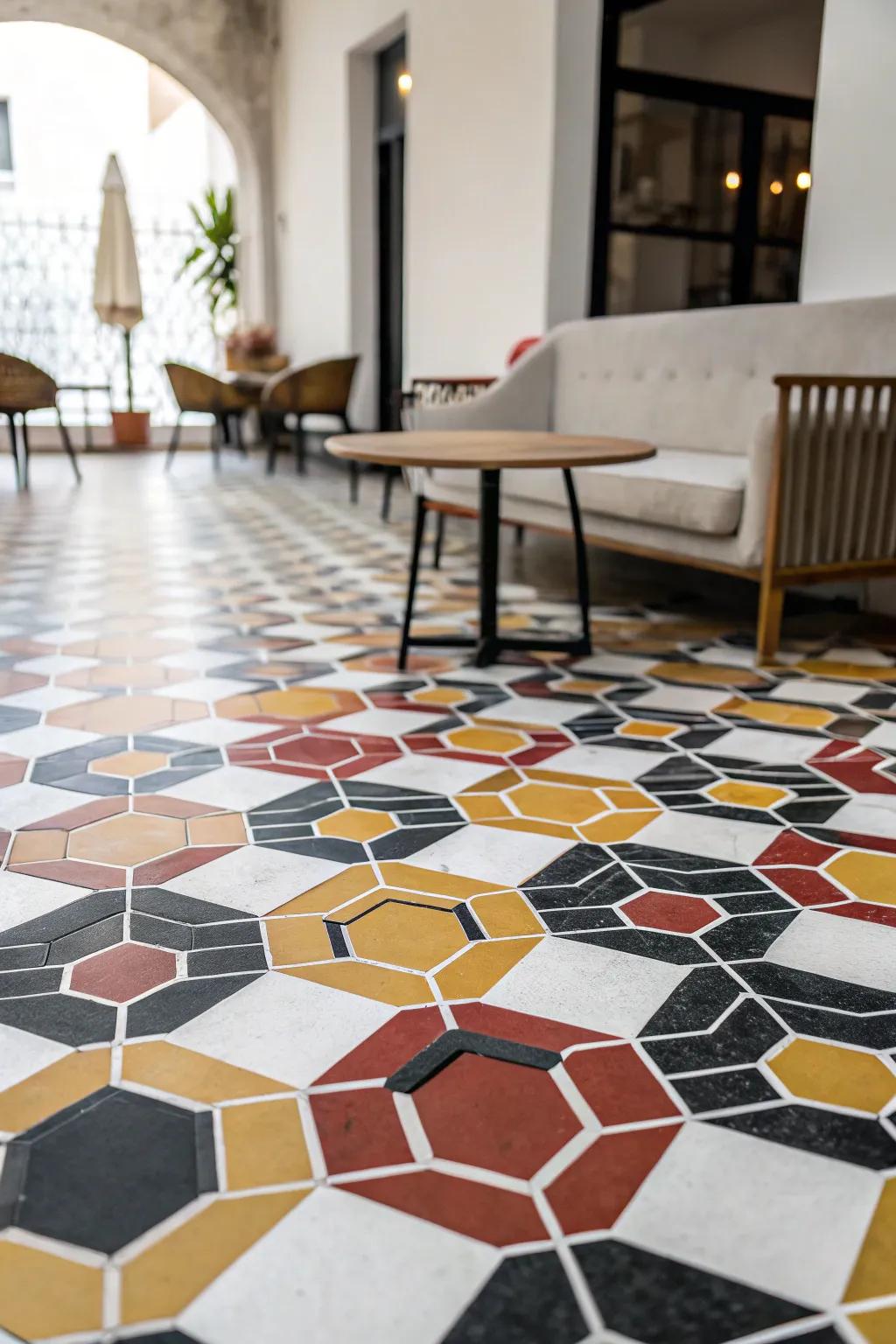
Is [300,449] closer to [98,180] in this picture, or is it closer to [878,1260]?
[878,1260]

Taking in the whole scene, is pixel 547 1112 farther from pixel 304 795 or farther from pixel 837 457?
pixel 837 457

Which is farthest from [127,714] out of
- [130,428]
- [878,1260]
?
[130,428]

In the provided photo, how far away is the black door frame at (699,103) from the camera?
574 centimetres

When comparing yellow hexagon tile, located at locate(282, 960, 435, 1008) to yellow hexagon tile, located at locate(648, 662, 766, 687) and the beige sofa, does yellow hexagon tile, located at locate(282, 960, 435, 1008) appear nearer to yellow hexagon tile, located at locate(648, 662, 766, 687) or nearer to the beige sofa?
yellow hexagon tile, located at locate(648, 662, 766, 687)

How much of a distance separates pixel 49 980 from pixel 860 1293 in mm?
1034

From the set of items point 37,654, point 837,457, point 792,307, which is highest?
point 792,307

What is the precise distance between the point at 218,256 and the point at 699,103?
641 centimetres

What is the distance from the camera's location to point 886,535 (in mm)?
3490

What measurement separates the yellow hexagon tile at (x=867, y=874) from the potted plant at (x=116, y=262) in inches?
362

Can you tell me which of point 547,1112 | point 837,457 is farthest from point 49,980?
point 837,457

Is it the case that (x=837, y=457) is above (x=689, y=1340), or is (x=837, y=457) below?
above

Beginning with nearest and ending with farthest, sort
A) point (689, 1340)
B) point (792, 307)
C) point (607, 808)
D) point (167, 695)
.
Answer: point (689, 1340), point (607, 808), point (167, 695), point (792, 307)

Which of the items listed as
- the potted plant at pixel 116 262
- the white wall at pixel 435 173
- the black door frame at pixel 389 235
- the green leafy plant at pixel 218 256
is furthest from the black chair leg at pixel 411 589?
the green leafy plant at pixel 218 256

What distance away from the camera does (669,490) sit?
11.5ft
